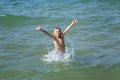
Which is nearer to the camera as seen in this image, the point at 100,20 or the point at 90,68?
the point at 90,68

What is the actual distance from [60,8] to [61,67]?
1111cm

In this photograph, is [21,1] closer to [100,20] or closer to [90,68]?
[100,20]

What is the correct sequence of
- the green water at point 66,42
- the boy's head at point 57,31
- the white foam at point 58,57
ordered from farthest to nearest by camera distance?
the white foam at point 58,57
the boy's head at point 57,31
the green water at point 66,42

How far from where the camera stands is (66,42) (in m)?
13.3

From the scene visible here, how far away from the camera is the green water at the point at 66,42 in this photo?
971 cm

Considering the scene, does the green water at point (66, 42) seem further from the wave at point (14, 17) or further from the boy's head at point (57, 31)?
the boy's head at point (57, 31)

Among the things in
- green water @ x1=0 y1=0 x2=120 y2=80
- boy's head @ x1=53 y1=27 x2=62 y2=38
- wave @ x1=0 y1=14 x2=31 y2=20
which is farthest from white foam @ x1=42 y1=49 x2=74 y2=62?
wave @ x1=0 y1=14 x2=31 y2=20

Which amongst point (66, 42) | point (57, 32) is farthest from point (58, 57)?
point (66, 42)

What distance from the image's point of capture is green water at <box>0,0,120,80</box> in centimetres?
971

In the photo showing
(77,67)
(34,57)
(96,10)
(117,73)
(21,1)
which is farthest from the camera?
(21,1)

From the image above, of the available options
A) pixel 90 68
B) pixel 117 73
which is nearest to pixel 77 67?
pixel 90 68

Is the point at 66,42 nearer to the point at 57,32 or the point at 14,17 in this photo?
the point at 57,32

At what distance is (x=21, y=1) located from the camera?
25.2 metres

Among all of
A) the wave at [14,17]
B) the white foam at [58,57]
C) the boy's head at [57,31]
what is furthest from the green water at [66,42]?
the boy's head at [57,31]
